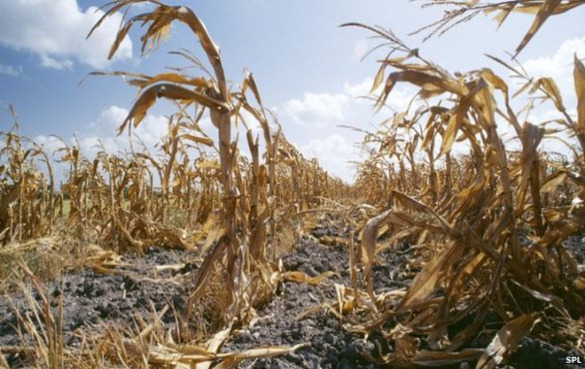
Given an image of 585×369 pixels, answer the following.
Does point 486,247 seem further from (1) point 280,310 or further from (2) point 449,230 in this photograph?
(1) point 280,310

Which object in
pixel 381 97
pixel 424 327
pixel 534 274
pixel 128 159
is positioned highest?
pixel 128 159

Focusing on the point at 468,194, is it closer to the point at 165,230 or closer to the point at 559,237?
the point at 559,237

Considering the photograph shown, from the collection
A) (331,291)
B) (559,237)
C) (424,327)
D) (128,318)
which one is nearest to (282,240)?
(331,291)

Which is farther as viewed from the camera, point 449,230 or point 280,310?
point 280,310

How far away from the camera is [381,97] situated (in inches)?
54.6

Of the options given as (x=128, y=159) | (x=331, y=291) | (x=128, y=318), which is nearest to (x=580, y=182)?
(x=331, y=291)

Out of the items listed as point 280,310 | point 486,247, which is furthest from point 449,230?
point 280,310

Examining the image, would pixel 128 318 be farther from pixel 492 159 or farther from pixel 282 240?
pixel 492 159

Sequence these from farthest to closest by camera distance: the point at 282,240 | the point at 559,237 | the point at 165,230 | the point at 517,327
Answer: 1. the point at 165,230
2. the point at 282,240
3. the point at 559,237
4. the point at 517,327

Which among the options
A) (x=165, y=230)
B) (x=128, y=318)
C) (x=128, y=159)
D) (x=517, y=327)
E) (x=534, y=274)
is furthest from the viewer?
(x=128, y=159)

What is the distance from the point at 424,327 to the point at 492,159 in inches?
27.3

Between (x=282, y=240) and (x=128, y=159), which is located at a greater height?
(x=128, y=159)

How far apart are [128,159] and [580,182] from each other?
14.4 feet

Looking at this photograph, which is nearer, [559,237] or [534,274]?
[559,237]
